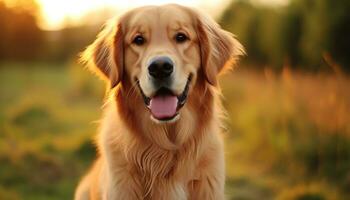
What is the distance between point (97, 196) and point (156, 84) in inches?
50.2

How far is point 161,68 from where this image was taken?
4051mm

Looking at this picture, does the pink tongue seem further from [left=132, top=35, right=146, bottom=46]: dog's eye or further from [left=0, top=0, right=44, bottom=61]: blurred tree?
[left=0, top=0, right=44, bottom=61]: blurred tree

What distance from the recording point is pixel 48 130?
11047 millimetres

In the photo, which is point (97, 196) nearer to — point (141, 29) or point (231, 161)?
point (141, 29)

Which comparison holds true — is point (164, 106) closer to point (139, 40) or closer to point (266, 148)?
point (139, 40)

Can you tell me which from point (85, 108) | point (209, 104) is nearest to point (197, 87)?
point (209, 104)

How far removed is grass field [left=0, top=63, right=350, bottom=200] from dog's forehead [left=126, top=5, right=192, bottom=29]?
2037 millimetres

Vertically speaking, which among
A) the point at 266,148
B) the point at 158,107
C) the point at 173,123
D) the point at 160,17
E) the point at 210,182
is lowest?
the point at 266,148

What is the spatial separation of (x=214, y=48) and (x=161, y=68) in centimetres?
67

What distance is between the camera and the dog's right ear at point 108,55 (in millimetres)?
4488

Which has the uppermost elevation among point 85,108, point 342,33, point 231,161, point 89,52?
point 89,52

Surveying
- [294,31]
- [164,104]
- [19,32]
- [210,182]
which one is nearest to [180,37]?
[164,104]

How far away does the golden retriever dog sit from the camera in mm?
4340

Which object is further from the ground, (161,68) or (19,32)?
(161,68)
